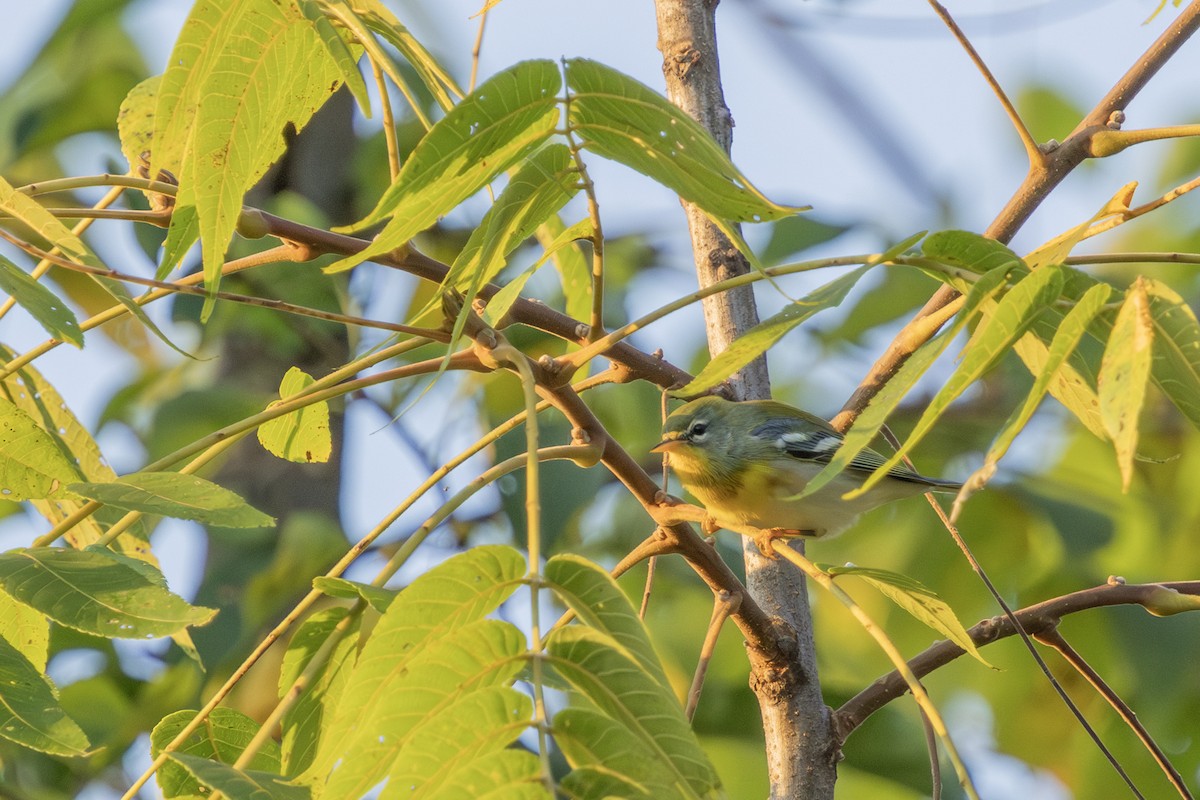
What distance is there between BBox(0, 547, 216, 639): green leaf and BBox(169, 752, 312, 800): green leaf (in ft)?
0.45

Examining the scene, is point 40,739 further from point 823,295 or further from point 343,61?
point 823,295

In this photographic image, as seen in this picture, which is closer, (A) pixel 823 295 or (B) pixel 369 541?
(A) pixel 823 295

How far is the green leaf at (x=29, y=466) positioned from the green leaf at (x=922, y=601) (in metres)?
1.01

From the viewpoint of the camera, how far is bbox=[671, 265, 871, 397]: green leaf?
48.3 inches

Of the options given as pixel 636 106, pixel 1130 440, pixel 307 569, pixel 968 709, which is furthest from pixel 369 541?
pixel 968 709

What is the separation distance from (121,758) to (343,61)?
346 cm

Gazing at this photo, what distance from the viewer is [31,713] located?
1.24 meters

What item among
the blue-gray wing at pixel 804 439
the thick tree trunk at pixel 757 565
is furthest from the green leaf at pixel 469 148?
the blue-gray wing at pixel 804 439

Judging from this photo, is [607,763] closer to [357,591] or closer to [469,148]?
[357,591]

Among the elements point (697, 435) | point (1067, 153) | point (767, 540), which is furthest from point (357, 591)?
point (697, 435)

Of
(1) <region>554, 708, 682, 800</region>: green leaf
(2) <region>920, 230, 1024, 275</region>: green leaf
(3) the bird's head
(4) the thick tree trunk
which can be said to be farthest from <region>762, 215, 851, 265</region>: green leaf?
(1) <region>554, 708, 682, 800</region>: green leaf

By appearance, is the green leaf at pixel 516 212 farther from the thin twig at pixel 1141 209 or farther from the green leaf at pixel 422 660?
the thin twig at pixel 1141 209

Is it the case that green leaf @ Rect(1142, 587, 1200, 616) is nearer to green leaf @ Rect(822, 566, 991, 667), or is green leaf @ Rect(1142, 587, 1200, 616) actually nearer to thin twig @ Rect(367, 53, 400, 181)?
green leaf @ Rect(822, 566, 991, 667)

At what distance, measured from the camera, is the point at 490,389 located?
3932 mm
